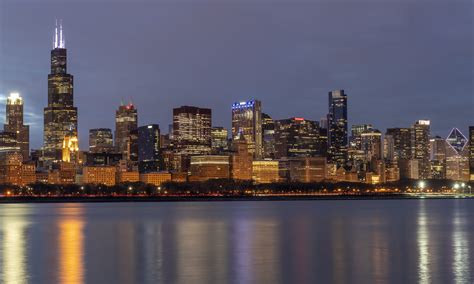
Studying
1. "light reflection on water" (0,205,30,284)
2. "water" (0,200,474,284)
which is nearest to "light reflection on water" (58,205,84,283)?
"water" (0,200,474,284)

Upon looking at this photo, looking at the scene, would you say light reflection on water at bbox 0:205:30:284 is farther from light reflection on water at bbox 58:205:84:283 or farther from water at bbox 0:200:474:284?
light reflection on water at bbox 58:205:84:283

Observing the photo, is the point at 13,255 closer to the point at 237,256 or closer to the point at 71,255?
the point at 71,255

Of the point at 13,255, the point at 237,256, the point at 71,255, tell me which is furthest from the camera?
the point at 71,255

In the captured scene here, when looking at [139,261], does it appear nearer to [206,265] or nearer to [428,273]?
[206,265]

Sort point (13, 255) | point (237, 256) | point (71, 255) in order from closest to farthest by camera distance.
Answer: point (237, 256) → point (13, 255) → point (71, 255)

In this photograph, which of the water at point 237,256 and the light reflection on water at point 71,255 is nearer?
the water at point 237,256

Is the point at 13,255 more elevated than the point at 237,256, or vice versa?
the point at 13,255


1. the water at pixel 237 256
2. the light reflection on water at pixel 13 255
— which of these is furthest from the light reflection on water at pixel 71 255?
the light reflection on water at pixel 13 255

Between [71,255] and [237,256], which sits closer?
[237,256]

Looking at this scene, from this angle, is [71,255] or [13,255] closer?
[13,255]

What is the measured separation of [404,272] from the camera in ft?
112

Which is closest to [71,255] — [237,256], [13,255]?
[13,255]

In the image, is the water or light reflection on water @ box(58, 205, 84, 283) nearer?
the water

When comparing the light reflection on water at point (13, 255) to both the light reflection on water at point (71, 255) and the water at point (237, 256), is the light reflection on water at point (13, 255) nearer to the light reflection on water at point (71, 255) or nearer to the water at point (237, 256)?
the water at point (237, 256)
